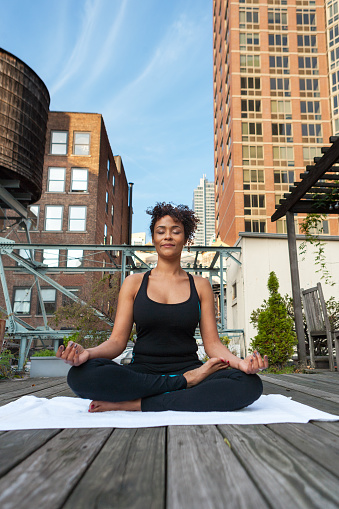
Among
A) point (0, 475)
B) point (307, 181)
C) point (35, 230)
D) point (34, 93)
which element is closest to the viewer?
point (0, 475)

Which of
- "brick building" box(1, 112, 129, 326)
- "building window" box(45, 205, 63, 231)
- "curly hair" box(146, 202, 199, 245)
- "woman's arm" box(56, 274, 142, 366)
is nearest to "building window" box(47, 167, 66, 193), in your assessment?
"brick building" box(1, 112, 129, 326)

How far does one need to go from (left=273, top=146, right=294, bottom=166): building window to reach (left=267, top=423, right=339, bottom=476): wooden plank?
3325 cm

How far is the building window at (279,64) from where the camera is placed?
113 feet

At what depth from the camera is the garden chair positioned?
19.9 feet

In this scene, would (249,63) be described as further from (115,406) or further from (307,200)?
(115,406)

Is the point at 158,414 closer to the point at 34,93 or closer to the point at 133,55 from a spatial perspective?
the point at 34,93

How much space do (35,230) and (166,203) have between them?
20.2 meters

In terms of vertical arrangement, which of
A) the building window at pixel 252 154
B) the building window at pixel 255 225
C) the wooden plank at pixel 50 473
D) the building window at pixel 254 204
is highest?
the building window at pixel 252 154

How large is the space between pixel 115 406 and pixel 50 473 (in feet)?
3.61

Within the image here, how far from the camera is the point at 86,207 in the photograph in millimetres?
22391

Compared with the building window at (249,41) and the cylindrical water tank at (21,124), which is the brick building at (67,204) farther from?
the building window at (249,41)

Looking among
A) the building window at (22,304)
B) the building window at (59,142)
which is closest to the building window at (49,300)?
the building window at (22,304)

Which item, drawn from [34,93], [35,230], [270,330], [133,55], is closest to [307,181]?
[270,330]

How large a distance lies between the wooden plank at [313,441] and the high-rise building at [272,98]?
97.1ft
